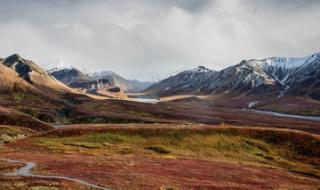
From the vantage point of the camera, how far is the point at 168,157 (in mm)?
95812

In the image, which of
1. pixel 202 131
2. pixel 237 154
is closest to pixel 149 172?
pixel 237 154

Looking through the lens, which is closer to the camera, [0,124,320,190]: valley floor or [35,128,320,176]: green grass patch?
[0,124,320,190]: valley floor

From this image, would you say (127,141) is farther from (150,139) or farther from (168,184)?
(168,184)

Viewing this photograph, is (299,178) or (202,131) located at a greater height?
(202,131)

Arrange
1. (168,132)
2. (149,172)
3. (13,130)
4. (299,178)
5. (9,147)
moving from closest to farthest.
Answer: (149,172), (299,178), (9,147), (168,132), (13,130)

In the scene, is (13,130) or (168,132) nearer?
(168,132)

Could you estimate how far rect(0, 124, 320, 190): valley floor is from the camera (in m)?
62.3

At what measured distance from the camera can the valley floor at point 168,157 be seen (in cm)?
6231

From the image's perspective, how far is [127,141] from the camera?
112938 millimetres

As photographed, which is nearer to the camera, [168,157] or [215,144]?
[168,157]

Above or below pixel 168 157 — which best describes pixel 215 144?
above

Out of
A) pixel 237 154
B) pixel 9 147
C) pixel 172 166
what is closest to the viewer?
pixel 172 166

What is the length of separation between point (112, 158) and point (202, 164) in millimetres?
18214

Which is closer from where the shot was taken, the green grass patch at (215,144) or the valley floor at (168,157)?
the valley floor at (168,157)
